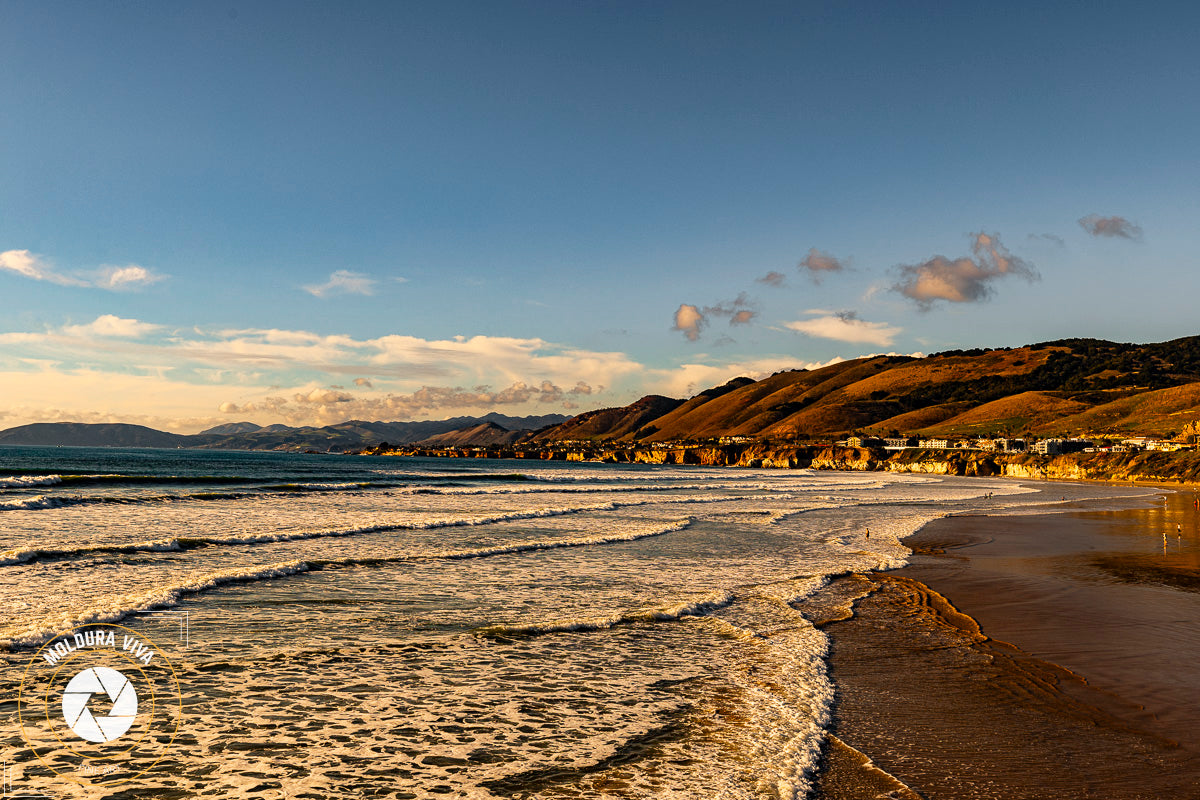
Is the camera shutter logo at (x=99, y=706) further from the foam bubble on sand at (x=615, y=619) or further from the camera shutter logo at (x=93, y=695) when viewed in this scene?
the foam bubble on sand at (x=615, y=619)

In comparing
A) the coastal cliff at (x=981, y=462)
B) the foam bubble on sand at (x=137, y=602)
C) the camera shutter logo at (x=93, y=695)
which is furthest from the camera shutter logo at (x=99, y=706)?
the coastal cliff at (x=981, y=462)

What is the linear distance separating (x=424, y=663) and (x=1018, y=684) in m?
8.90

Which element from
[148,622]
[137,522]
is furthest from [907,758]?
[137,522]

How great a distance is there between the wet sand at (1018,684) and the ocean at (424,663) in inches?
28.8

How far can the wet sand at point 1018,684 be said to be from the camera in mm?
6930

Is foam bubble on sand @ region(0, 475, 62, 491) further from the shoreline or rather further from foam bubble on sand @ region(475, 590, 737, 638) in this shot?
the shoreline

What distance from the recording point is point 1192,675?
10.2 m

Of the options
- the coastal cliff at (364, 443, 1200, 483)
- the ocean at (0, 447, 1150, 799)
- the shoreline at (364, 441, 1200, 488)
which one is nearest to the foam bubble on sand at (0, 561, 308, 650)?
the ocean at (0, 447, 1150, 799)

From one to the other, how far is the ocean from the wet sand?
2.40 ft

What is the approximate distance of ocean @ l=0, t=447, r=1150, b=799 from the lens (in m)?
6.93

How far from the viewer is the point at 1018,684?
9953 mm

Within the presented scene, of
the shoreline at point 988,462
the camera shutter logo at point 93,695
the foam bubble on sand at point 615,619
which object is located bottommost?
the shoreline at point 988,462

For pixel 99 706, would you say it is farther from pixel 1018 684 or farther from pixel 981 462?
pixel 981 462

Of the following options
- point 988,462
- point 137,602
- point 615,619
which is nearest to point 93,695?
point 137,602
